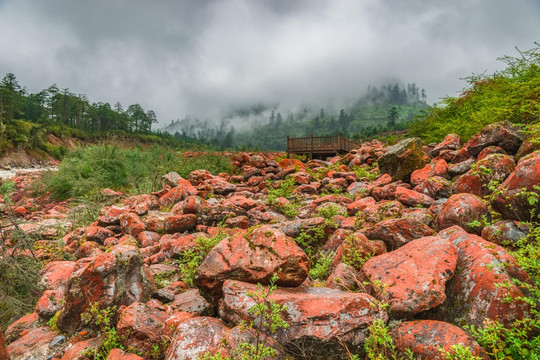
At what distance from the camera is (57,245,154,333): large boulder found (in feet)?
9.12

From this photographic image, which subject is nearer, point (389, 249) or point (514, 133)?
point (389, 249)

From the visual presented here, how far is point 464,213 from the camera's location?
3393mm

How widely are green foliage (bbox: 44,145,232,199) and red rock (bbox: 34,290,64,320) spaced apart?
25.7 ft

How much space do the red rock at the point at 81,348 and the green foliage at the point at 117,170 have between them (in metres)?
8.77

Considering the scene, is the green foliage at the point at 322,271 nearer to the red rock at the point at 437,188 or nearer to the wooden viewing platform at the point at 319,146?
the red rock at the point at 437,188

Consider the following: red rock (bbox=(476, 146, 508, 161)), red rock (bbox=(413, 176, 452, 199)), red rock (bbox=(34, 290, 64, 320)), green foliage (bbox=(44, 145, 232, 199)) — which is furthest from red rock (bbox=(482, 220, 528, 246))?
green foliage (bbox=(44, 145, 232, 199))

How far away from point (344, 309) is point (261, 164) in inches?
453

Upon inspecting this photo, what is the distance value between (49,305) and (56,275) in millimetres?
1261

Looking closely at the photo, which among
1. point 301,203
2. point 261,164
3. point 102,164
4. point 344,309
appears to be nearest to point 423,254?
point 344,309

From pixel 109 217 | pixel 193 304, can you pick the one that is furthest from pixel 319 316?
pixel 109 217

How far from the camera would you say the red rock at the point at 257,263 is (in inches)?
109

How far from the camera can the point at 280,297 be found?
2.41 metres

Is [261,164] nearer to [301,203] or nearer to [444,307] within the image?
[301,203]

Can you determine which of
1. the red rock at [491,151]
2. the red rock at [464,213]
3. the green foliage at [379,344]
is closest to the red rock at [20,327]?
the green foliage at [379,344]
